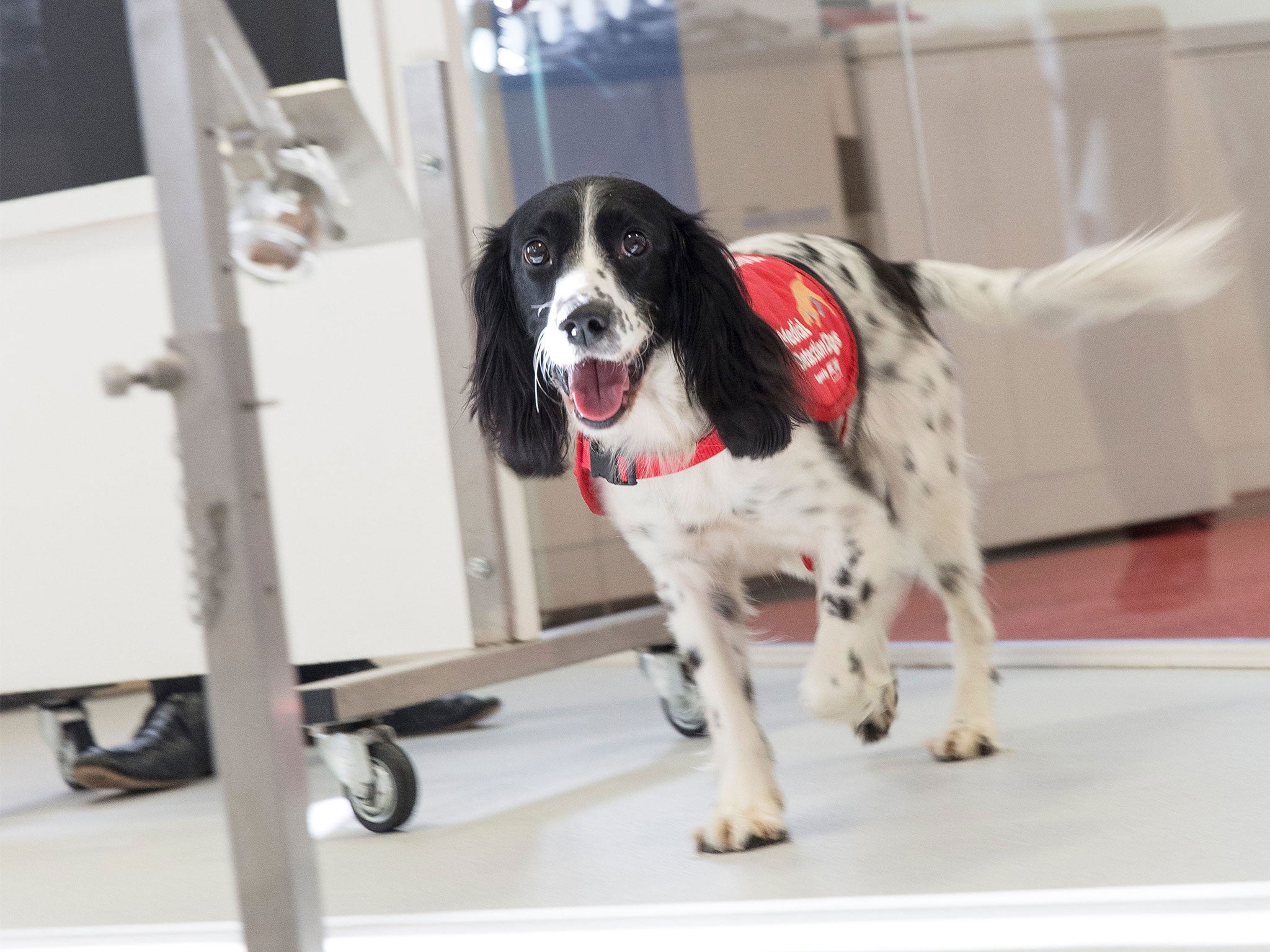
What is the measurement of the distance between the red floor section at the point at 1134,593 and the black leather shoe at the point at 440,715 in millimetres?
622

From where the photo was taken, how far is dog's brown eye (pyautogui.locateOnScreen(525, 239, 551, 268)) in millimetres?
1746

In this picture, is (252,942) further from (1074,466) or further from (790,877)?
(1074,466)

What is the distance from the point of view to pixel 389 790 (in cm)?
203

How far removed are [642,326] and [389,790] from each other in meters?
0.81

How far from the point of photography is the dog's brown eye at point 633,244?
173 centimetres

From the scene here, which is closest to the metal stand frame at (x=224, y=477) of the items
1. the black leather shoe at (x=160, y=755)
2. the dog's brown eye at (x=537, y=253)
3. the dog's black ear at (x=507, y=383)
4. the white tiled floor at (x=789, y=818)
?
the white tiled floor at (x=789, y=818)

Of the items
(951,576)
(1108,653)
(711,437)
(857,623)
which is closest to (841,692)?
(857,623)

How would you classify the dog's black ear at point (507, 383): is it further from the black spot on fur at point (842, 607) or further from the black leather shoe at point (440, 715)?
the black leather shoe at point (440, 715)

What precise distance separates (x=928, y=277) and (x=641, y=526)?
80 centimetres

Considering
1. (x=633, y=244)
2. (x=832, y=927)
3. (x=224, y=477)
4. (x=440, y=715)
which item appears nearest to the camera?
(x=224, y=477)

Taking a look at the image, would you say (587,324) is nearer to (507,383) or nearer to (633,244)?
(633,244)

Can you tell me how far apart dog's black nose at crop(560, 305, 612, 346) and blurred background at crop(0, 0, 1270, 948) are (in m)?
0.23

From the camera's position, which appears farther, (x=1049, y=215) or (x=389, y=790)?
(x=1049, y=215)

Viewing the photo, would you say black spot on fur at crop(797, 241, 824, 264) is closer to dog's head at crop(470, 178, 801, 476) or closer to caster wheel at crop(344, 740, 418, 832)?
dog's head at crop(470, 178, 801, 476)
